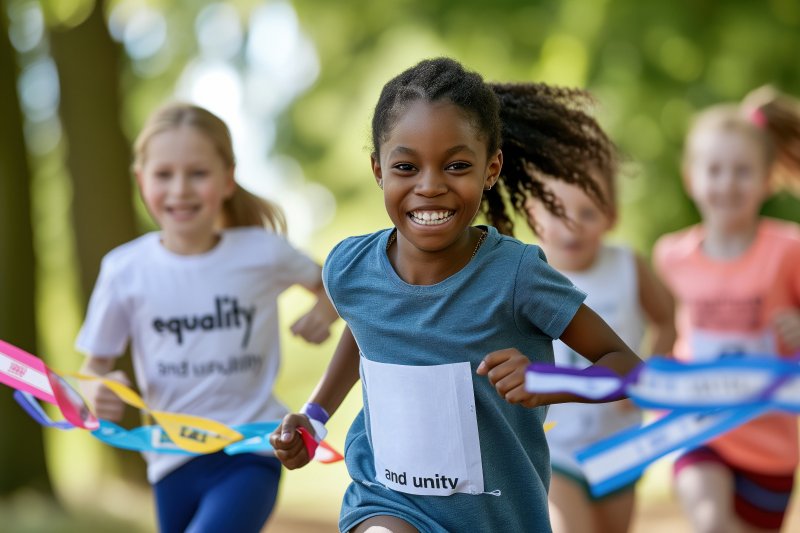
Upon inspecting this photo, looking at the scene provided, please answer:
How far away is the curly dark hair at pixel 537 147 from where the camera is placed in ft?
13.4

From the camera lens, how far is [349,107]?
479 inches

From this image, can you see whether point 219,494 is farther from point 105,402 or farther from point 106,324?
point 106,324

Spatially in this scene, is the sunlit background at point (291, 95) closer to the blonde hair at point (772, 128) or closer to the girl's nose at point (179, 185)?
the blonde hair at point (772, 128)

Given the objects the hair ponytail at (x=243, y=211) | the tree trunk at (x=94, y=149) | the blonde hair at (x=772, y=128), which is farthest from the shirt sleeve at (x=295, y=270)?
the tree trunk at (x=94, y=149)

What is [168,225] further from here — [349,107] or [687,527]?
[349,107]

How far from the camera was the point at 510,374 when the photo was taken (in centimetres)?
280

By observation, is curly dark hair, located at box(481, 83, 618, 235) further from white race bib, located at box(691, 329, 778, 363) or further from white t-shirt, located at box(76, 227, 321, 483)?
white race bib, located at box(691, 329, 778, 363)

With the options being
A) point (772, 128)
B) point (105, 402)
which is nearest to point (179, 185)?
point (105, 402)

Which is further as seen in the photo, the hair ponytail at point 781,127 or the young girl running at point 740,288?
the hair ponytail at point 781,127

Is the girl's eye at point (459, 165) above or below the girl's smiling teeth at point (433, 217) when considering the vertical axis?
above

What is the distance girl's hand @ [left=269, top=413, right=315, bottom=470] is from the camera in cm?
340

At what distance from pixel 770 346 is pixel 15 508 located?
6.07m

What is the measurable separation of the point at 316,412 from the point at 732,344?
2766 millimetres

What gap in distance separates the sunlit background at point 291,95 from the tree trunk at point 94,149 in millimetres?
12
